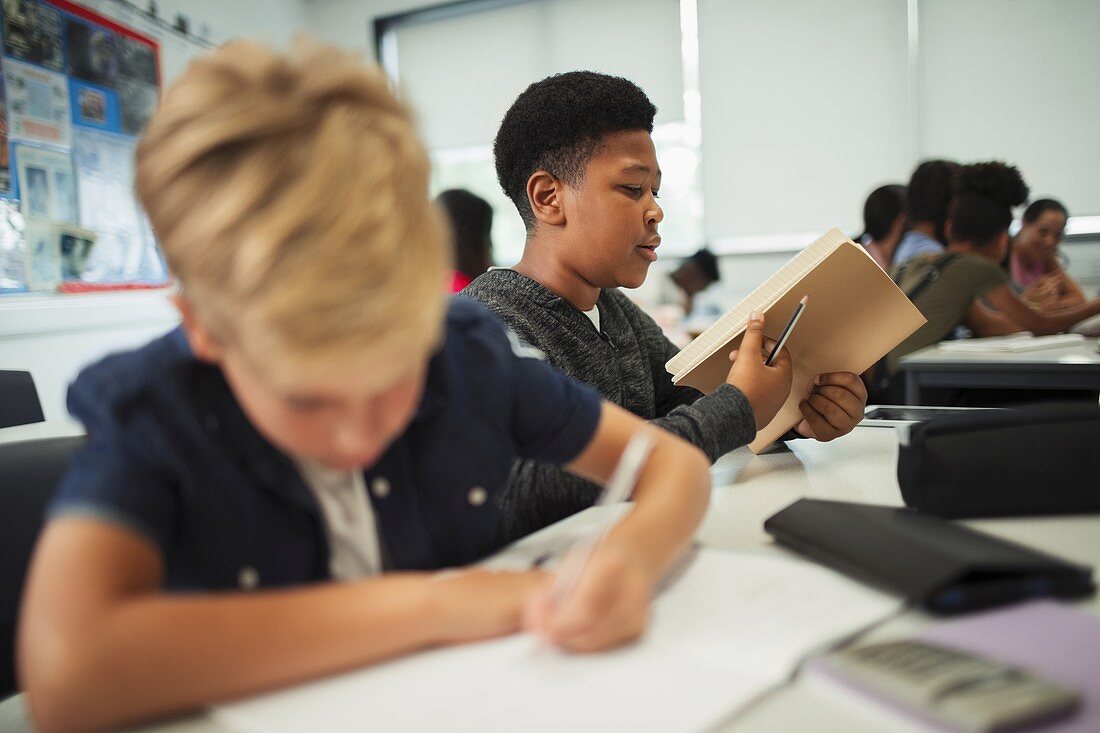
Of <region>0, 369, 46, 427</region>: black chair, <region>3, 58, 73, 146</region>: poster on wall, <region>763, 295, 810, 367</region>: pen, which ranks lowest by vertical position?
<region>0, 369, 46, 427</region>: black chair

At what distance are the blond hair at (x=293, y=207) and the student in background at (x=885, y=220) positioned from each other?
11.1ft

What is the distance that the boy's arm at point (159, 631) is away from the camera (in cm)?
50

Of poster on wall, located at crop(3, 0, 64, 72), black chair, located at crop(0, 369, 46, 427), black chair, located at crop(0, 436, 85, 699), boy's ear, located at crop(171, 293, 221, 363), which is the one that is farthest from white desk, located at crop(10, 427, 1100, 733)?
poster on wall, located at crop(3, 0, 64, 72)

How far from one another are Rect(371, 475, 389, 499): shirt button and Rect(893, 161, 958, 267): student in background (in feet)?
9.04

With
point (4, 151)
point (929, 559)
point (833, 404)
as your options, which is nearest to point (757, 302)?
point (833, 404)

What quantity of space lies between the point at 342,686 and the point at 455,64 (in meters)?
6.04

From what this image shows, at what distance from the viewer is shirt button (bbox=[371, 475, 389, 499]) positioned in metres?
0.73

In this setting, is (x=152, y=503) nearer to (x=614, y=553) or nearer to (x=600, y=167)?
(x=614, y=553)

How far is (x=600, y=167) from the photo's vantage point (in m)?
1.35

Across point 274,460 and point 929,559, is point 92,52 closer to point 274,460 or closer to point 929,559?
point 274,460

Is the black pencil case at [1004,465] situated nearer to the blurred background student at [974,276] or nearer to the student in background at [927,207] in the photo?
the blurred background student at [974,276]

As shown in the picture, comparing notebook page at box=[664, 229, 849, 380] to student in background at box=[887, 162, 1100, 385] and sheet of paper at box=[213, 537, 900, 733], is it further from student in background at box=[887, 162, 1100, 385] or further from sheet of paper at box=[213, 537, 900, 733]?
student in background at box=[887, 162, 1100, 385]

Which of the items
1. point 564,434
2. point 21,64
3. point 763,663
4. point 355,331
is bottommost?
point 763,663

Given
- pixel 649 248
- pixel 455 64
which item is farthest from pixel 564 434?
pixel 455 64
